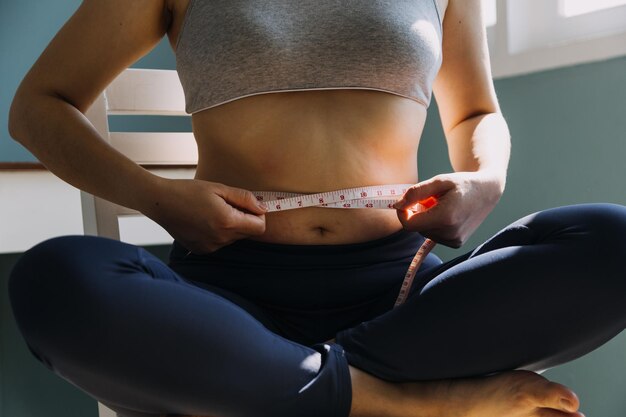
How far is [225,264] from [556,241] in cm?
52

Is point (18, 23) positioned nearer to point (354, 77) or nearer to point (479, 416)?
point (354, 77)

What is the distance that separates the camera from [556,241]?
107 cm

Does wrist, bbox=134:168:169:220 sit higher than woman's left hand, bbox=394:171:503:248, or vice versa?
wrist, bbox=134:168:169:220

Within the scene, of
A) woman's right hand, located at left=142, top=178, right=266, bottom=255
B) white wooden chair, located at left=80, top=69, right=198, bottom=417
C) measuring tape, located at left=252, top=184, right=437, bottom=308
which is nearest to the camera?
woman's right hand, located at left=142, top=178, right=266, bottom=255

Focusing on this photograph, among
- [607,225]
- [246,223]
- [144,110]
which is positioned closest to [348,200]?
[246,223]

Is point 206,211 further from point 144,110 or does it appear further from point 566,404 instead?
point 144,110

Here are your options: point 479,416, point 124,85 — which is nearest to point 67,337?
point 479,416

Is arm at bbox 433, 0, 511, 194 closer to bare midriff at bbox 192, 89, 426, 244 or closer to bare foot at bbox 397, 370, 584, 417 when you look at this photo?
bare midriff at bbox 192, 89, 426, 244

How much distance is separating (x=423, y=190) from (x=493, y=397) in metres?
0.31

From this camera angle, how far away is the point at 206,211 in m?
1.16

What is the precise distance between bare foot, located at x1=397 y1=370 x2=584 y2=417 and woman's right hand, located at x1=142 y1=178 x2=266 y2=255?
A: 33 centimetres

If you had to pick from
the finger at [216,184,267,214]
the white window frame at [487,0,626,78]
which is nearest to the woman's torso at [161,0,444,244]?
the finger at [216,184,267,214]

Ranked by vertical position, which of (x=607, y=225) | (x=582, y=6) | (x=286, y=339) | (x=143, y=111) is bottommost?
(x=286, y=339)

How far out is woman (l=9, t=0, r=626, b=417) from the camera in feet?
3.25
